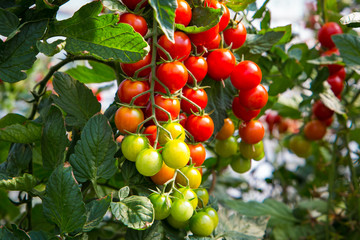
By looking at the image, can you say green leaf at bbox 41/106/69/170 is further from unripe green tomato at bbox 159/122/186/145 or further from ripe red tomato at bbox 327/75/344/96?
ripe red tomato at bbox 327/75/344/96

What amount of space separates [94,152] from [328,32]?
2.34ft

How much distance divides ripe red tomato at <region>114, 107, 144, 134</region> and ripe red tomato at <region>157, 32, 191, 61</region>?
0.10 meters

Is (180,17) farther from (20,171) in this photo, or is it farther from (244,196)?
(244,196)

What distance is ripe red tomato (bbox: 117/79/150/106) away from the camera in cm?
52

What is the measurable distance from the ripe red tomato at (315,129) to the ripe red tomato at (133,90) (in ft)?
2.20

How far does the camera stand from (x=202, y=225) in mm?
519

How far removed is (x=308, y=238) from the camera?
1.05 meters

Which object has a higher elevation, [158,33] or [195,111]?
[158,33]

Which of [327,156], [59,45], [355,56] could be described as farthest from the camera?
[327,156]

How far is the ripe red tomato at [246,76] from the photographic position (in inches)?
23.6

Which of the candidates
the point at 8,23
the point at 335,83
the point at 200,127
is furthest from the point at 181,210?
the point at 335,83

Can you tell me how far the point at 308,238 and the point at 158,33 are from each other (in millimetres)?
799

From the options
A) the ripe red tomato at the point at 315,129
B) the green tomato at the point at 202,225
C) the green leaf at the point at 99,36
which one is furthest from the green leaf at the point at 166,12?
the ripe red tomato at the point at 315,129

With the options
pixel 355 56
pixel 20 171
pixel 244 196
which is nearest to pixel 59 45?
pixel 20 171
